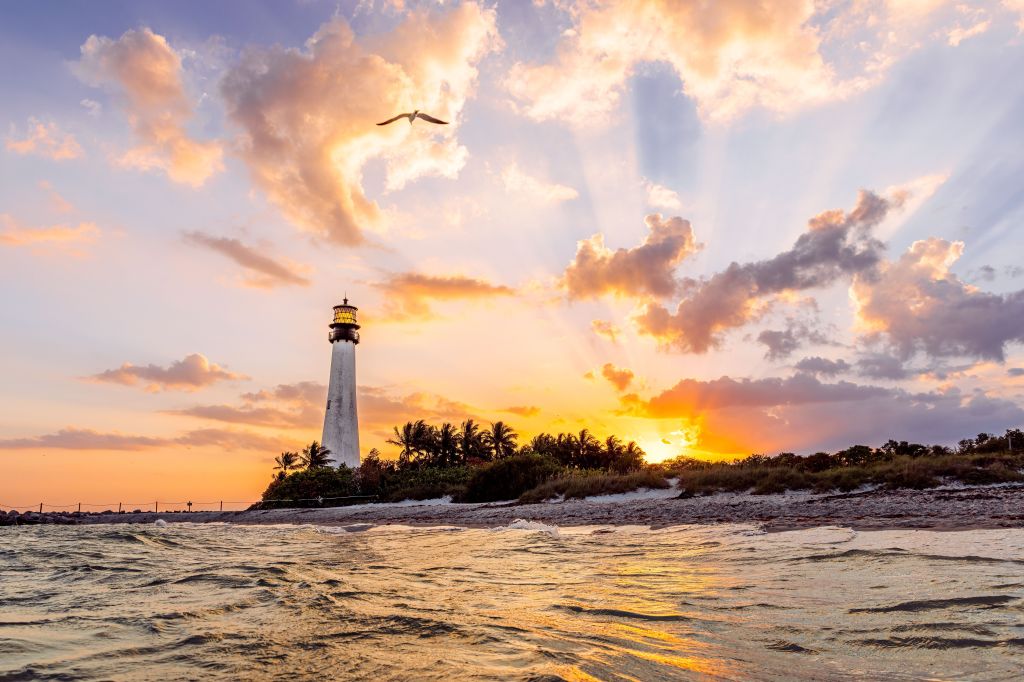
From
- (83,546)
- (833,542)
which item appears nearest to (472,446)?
(83,546)

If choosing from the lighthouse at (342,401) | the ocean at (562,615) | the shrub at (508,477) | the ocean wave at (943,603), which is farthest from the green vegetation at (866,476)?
the lighthouse at (342,401)

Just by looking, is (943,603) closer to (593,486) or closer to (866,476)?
(866,476)

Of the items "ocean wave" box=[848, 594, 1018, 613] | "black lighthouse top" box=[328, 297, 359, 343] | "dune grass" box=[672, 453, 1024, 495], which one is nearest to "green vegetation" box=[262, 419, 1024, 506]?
"dune grass" box=[672, 453, 1024, 495]

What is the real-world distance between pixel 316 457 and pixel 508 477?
29.2 m

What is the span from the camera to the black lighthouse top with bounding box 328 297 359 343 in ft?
195

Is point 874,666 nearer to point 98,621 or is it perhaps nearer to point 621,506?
point 98,621

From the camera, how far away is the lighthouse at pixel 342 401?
2281 inches

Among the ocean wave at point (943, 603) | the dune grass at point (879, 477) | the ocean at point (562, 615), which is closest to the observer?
the ocean at point (562, 615)

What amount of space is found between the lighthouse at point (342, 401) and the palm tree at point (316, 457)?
0.46 meters

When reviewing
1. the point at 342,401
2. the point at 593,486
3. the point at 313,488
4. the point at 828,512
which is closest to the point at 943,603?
the point at 828,512

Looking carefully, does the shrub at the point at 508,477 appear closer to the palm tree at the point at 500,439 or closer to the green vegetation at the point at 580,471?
the green vegetation at the point at 580,471

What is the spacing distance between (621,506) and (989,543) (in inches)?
602

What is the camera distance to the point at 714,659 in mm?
3703

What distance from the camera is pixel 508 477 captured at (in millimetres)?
38188
